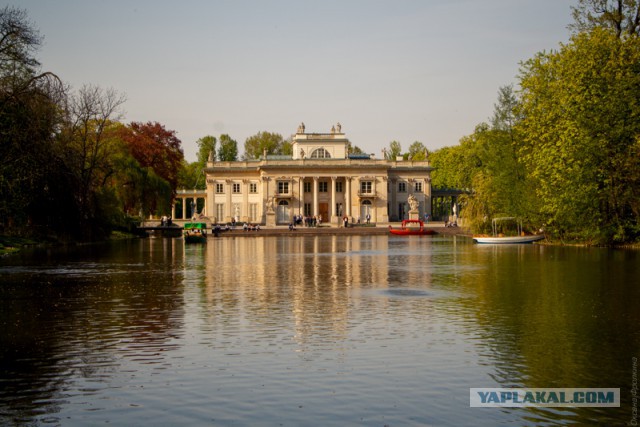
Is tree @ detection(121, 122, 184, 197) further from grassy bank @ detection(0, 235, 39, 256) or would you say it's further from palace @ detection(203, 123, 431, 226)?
grassy bank @ detection(0, 235, 39, 256)

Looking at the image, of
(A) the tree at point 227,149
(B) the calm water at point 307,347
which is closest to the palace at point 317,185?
(A) the tree at point 227,149

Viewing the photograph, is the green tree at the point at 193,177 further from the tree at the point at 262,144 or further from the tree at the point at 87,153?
the tree at the point at 87,153

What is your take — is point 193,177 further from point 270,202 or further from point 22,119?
point 22,119

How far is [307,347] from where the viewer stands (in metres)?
14.6

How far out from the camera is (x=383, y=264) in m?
35.8

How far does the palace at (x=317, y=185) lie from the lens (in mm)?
103188

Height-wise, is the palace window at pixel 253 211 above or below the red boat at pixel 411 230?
above

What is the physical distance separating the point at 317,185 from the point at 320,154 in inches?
194

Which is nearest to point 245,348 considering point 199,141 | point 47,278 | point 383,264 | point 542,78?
point 47,278

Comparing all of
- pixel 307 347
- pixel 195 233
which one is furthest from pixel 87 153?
pixel 307 347

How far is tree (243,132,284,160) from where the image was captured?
476ft

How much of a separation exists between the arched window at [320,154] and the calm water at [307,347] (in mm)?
78880

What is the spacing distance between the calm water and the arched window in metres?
Answer: 78.9

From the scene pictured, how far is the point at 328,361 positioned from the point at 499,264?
23.5 meters
